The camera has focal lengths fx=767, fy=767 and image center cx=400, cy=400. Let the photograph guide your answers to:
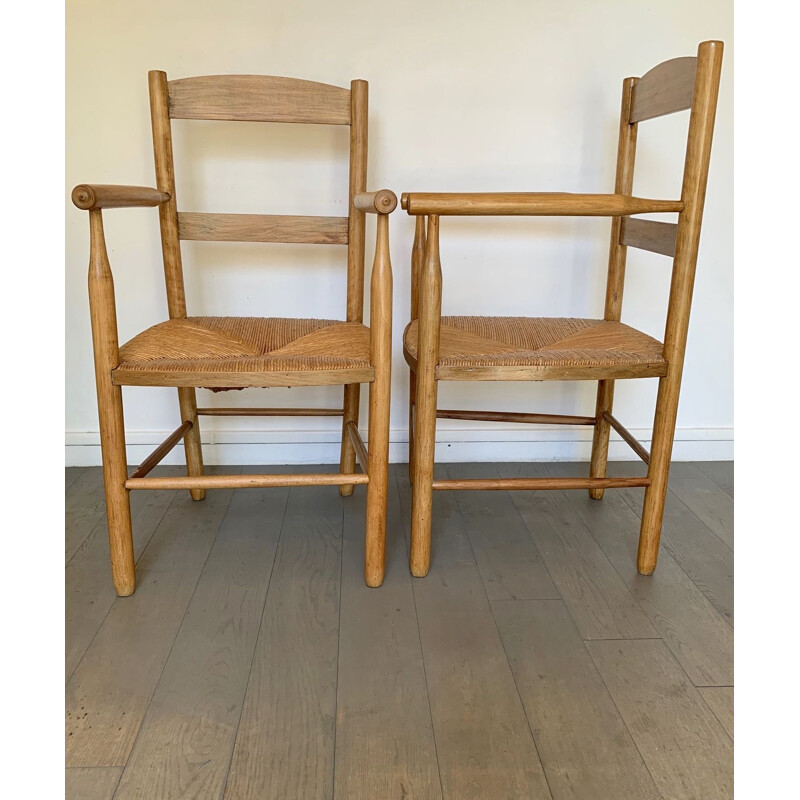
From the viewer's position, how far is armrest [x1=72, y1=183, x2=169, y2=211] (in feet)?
3.82

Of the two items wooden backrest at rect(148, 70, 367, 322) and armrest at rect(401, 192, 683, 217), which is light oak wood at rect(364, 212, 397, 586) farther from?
wooden backrest at rect(148, 70, 367, 322)

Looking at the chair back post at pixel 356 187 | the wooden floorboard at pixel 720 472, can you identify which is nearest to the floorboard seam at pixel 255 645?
the chair back post at pixel 356 187

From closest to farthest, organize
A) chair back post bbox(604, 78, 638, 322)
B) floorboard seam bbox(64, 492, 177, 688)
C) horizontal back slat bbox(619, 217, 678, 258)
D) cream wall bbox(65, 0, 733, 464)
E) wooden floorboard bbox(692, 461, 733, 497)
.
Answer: floorboard seam bbox(64, 492, 177, 688), horizontal back slat bbox(619, 217, 678, 258), chair back post bbox(604, 78, 638, 322), cream wall bbox(65, 0, 733, 464), wooden floorboard bbox(692, 461, 733, 497)

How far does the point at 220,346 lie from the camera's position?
1.32 meters

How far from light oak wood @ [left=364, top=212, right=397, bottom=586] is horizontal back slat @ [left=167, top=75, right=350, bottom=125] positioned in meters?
0.42

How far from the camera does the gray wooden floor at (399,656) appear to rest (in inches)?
37.3

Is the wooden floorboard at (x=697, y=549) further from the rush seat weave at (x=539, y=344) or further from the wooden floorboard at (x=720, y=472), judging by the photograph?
the rush seat weave at (x=539, y=344)

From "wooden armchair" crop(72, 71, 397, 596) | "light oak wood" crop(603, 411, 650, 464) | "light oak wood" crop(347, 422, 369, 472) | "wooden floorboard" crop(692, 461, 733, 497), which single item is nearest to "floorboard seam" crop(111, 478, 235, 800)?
"wooden armchair" crop(72, 71, 397, 596)

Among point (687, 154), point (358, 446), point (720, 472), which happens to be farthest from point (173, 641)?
point (720, 472)

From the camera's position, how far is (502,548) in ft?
5.09

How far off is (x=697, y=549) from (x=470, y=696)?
703mm

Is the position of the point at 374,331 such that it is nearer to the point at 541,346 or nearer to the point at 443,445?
the point at 541,346
